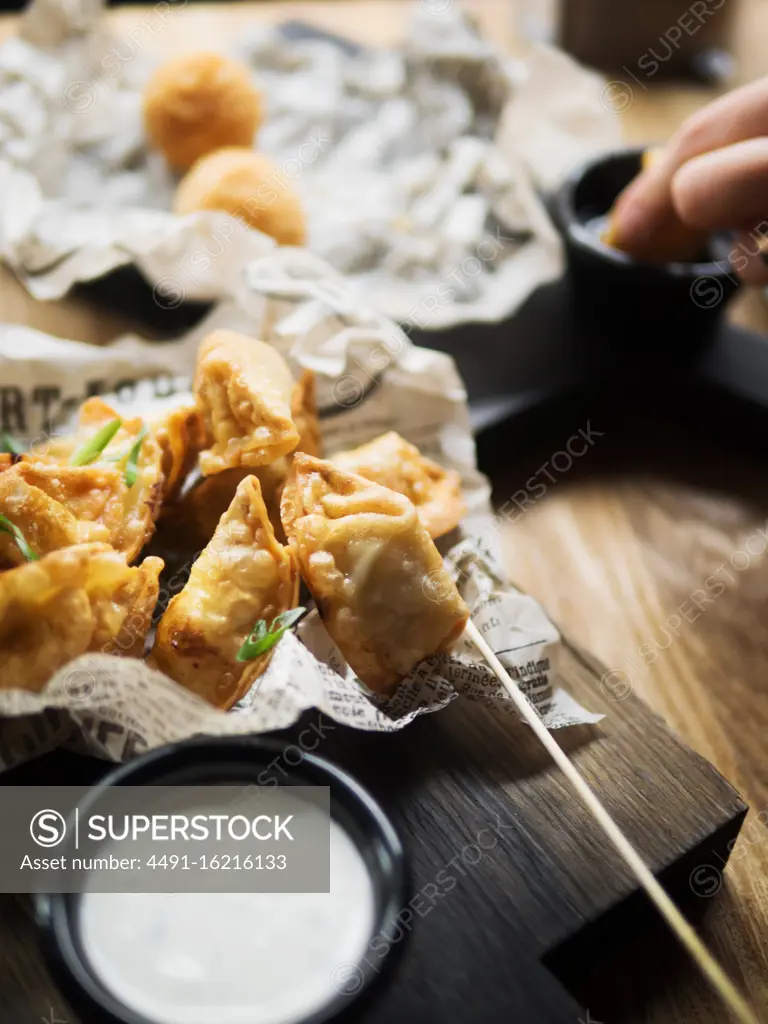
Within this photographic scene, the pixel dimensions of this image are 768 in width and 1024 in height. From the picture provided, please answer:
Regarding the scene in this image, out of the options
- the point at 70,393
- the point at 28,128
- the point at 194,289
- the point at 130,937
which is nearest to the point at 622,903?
the point at 130,937

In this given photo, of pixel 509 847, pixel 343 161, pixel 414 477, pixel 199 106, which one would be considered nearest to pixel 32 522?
pixel 414 477

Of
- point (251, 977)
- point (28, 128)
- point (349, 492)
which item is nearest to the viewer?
point (251, 977)

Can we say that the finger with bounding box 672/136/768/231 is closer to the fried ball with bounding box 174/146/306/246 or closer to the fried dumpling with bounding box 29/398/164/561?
the fried ball with bounding box 174/146/306/246

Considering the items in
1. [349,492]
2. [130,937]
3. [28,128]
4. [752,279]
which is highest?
[752,279]

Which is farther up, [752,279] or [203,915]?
[752,279]

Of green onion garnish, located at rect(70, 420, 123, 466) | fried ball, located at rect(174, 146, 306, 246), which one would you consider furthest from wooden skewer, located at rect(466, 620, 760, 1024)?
fried ball, located at rect(174, 146, 306, 246)

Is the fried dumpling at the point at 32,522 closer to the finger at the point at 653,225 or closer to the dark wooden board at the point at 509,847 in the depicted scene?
→ the dark wooden board at the point at 509,847

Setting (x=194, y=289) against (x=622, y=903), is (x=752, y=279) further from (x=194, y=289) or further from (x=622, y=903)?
(x=622, y=903)

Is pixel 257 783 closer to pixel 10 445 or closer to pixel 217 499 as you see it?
pixel 217 499

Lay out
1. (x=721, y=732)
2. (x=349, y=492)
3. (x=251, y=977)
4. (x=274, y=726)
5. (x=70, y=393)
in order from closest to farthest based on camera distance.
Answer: (x=251, y=977), (x=274, y=726), (x=349, y=492), (x=721, y=732), (x=70, y=393)
